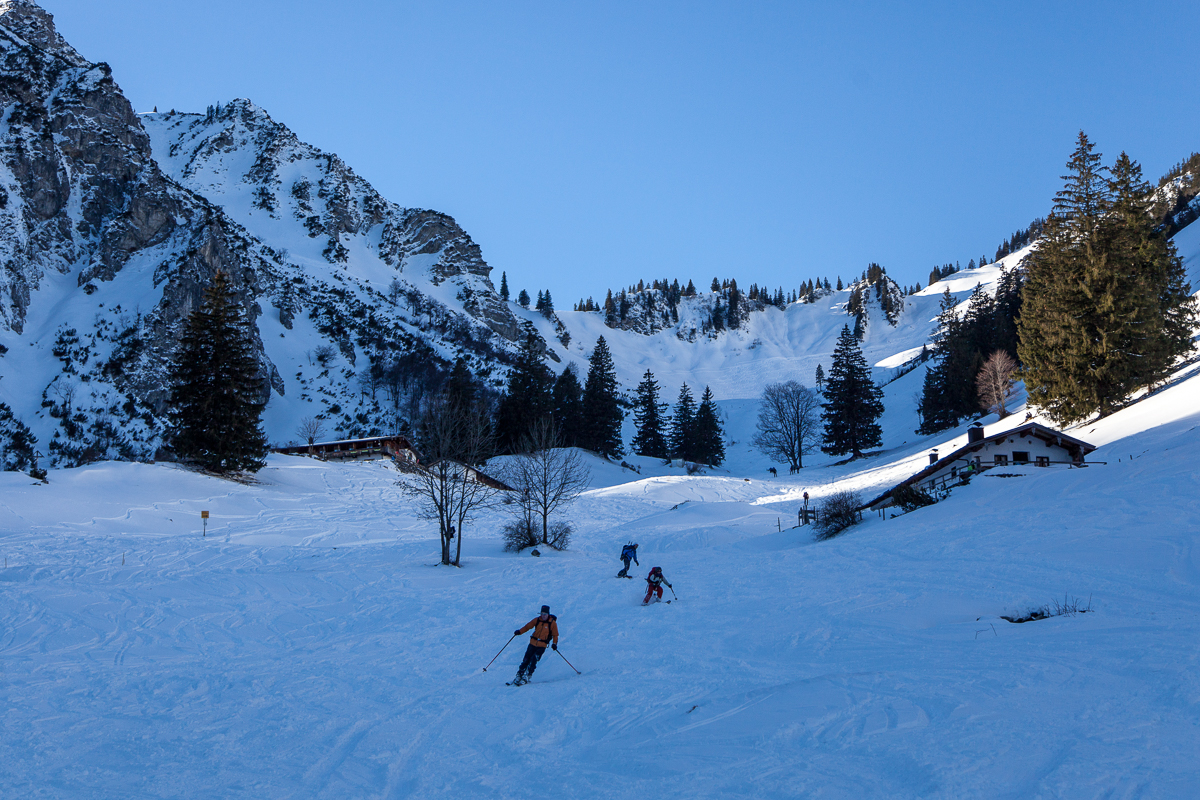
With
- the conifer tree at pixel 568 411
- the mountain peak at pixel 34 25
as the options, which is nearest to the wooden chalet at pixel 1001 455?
the conifer tree at pixel 568 411

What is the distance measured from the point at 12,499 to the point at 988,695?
31.9 meters

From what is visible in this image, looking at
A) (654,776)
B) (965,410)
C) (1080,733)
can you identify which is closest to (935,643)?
(1080,733)

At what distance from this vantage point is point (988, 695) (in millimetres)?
6887

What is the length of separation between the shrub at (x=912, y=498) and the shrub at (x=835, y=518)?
172 cm

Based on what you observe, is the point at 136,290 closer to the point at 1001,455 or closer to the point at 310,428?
the point at 310,428

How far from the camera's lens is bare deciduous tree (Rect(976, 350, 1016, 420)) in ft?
157

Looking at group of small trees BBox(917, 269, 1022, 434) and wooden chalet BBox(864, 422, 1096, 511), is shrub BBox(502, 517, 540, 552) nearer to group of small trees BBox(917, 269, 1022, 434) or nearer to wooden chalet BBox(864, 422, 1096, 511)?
wooden chalet BBox(864, 422, 1096, 511)

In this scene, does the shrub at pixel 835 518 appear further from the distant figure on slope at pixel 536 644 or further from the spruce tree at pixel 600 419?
the spruce tree at pixel 600 419

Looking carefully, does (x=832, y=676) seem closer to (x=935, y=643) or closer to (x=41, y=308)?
(x=935, y=643)

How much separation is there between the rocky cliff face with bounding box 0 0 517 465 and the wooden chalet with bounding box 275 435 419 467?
12.7 m

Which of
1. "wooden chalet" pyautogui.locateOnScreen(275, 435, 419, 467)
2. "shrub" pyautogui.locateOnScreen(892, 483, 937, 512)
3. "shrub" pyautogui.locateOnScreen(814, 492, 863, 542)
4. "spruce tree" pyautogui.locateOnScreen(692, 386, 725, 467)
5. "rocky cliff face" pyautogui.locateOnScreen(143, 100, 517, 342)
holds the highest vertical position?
"rocky cliff face" pyautogui.locateOnScreen(143, 100, 517, 342)

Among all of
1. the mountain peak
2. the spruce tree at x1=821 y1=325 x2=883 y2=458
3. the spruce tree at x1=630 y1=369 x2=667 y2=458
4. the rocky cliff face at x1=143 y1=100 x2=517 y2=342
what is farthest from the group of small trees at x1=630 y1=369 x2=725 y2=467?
the mountain peak

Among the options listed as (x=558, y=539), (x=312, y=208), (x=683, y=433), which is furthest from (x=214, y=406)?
(x=312, y=208)

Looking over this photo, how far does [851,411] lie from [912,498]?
31.6 metres
